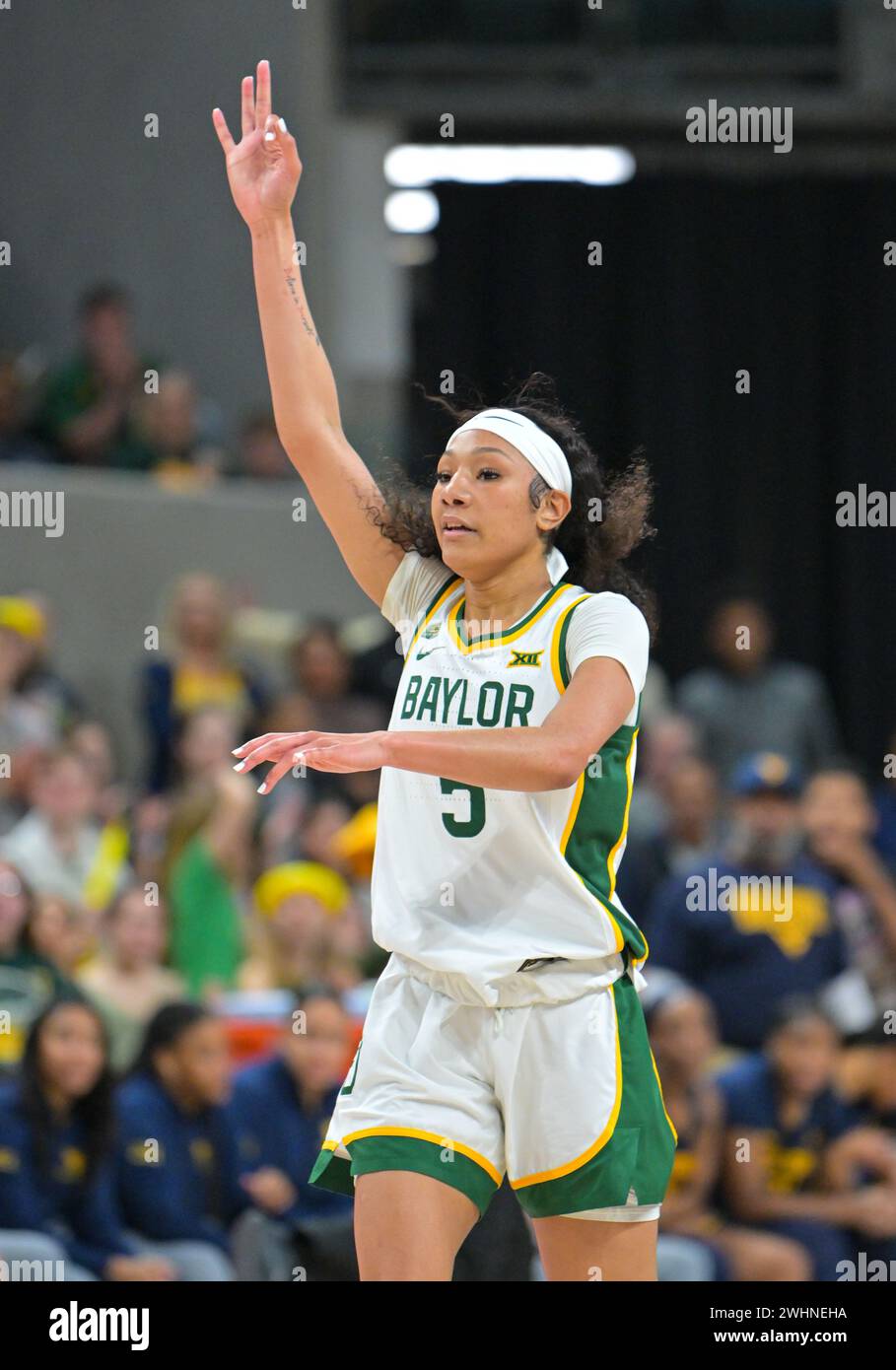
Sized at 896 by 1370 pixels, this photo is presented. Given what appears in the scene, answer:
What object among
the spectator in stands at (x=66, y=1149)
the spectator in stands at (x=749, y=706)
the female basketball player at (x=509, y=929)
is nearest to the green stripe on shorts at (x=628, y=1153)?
the female basketball player at (x=509, y=929)

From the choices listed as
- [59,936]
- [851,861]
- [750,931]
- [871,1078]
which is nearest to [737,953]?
[750,931]

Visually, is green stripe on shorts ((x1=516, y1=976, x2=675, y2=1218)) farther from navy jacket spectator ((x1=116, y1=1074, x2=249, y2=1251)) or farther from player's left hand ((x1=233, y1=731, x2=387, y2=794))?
navy jacket spectator ((x1=116, y1=1074, x2=249, y2=1251))

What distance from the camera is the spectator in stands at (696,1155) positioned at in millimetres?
6207

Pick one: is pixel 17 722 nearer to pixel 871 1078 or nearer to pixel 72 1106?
pixel 72 1106

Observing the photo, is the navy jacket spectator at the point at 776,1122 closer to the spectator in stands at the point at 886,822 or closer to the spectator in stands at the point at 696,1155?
the spectator in stands at the point at 696,1155

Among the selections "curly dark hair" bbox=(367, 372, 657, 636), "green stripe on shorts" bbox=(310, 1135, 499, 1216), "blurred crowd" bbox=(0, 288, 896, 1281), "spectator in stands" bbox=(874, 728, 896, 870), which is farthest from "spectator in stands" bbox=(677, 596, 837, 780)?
"green stripe on shorts" bbox=(310, 1135, 499, 1216)

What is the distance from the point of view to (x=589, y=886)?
3309 millimetres

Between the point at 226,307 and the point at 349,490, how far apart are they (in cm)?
755

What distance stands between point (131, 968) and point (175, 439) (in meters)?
3.71

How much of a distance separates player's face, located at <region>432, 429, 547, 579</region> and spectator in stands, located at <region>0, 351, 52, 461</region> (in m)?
6.14

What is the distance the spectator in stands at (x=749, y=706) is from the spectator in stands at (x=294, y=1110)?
3544 millimetres

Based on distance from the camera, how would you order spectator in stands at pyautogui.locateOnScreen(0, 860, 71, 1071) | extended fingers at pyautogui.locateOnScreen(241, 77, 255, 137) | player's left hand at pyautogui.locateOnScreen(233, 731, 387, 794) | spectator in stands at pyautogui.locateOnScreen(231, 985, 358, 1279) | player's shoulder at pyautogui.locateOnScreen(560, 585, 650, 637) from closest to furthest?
player's left hand at pyautogui.locateOnScreen(233, 731, 387, 794) → player's shoulder at pyautogui.locateOnScreen(560, 585, 650, 637) → extended fingers at pyautogui.locateOnScreen(241, 77, 255, 137) → spectator in stands at pyautogui.locateOnScreen(231, 985, 358, 1279) → spectator in stands at pyautogui.locateOnScreen(0, 860, 71, 1071)

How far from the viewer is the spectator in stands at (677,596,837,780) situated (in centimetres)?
932

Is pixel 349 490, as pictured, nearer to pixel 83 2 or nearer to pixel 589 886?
pixel 589 886
